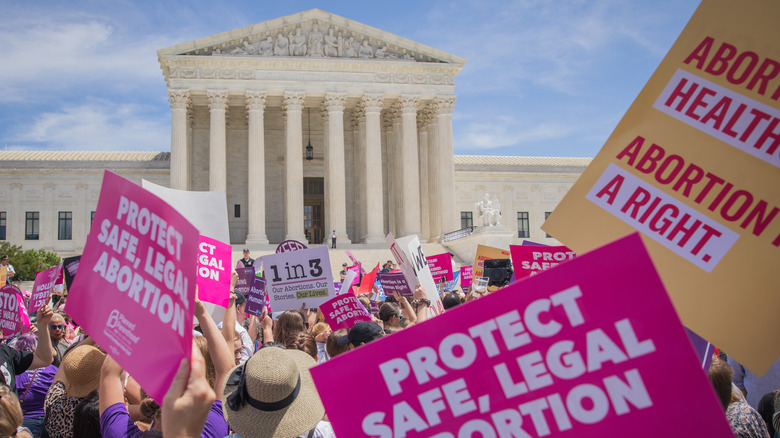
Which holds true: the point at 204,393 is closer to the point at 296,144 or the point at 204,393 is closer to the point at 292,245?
the point at 292,245

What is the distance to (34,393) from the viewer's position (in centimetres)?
568

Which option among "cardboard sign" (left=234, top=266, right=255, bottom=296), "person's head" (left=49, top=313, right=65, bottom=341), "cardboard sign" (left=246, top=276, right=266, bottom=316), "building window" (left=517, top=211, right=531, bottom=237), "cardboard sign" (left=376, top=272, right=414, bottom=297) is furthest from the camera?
"building window" (left=517, top=211, right=531, bottom=237)

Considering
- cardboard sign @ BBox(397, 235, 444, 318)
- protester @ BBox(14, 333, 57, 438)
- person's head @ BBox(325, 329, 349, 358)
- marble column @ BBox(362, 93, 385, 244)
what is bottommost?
protester @ BBox(14, 333, 57, 438)

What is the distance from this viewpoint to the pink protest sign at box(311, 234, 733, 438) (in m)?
2.02

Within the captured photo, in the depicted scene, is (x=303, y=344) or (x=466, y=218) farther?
(x=466, y=218)

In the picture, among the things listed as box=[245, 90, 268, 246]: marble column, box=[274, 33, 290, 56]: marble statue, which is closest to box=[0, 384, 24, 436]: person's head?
box=[245, 90, 268, 246]: marble column

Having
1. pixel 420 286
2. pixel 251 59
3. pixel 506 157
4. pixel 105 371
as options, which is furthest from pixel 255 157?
pixel 105 371

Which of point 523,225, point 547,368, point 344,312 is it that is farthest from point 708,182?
point 523,225

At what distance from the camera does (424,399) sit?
239cm

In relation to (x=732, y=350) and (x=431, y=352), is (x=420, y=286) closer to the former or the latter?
(x=732, y=350)

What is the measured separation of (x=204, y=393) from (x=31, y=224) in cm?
4825

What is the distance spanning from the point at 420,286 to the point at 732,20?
666 centimetres

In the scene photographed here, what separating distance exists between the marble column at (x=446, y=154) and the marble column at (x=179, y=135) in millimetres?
15796

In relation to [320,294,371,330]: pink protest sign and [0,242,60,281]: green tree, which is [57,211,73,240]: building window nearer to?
[0,242,60,281]: green tree
